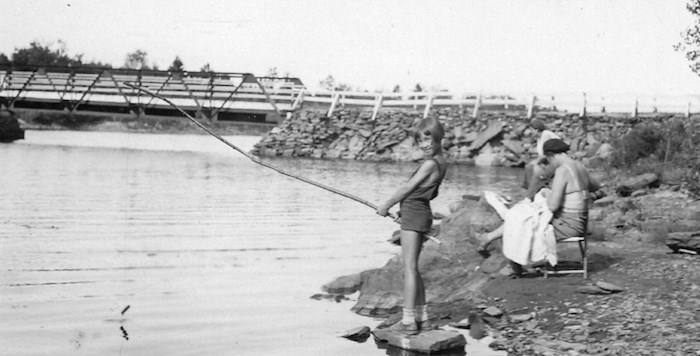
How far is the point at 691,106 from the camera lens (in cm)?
4153

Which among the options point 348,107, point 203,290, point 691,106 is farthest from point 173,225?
point 348,107

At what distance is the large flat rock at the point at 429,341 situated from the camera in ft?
25.0

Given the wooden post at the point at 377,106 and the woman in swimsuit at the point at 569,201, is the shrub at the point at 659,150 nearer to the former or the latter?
the woman in swimsuit at the point at 569,201

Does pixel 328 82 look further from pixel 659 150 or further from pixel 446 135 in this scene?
pixel 659 150

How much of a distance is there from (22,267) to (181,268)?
Result: 2.08 m

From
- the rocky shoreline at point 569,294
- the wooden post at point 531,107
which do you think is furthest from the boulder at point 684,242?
the wooden post at point 531,107

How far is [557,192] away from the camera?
30.8ft

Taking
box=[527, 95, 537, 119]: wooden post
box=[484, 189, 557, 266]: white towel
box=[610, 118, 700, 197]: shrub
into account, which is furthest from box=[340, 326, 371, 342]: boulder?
box=[527, 95, 537, 119]: wooden post

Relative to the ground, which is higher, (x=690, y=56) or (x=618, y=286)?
(x=690, y=56)

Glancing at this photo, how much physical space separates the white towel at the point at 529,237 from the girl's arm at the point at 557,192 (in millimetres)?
100

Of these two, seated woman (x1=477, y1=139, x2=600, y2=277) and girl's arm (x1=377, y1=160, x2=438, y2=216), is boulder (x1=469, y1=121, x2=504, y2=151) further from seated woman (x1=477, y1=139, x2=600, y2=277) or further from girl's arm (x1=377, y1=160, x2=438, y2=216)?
girl's arm (x1=377, y1=160, x2=438, y2=216)

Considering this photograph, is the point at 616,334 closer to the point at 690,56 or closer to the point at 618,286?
the point at 618,286

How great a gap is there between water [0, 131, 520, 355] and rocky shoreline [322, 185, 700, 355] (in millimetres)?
930

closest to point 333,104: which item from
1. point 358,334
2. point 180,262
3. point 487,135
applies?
point 487,135
